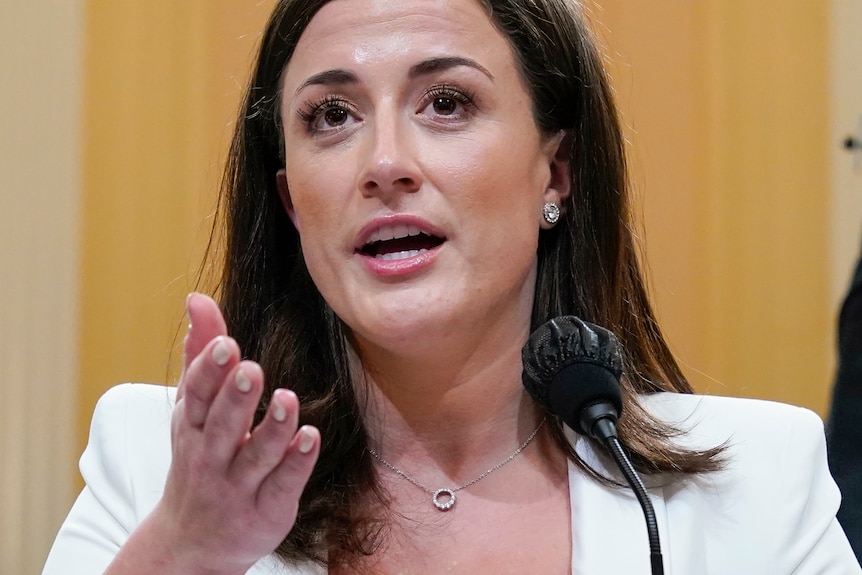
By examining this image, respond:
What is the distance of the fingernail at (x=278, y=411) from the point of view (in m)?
1.11

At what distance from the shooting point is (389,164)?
65.2 inches

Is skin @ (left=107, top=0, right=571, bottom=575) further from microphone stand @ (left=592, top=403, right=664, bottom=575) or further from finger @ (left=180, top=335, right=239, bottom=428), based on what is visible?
finger @ (left=180, top=335, right=239, bottom=428)

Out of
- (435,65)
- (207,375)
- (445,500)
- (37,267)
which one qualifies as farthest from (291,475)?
(37,267)

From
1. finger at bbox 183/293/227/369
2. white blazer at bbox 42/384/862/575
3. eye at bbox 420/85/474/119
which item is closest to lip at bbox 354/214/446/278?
eye at bbox 420/85/474/119

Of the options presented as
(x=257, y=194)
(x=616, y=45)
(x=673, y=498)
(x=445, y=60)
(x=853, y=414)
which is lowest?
(x=673, y=498)

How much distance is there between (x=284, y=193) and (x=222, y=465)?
927 millimetres

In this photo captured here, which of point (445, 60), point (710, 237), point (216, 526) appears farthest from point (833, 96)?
point (216, 526)

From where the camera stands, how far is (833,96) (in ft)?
11.1

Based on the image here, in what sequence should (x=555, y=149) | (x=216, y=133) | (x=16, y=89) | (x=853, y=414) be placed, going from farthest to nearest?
1. (x=216, y=133)
2. (x=16, y=89)
3. (x=555, y=149)
4. (x=853, y=414)

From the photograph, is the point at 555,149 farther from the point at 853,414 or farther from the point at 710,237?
the point at 710,237

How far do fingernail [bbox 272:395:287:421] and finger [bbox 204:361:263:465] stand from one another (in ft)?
0.06

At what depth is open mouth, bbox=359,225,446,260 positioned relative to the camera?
1.68 metres

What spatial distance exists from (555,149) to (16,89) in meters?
1.74

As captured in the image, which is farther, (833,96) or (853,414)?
(833,96)
